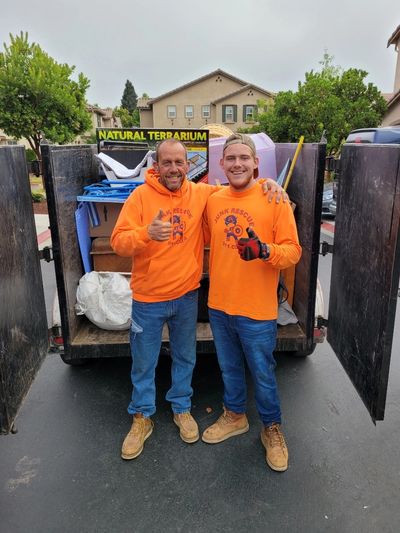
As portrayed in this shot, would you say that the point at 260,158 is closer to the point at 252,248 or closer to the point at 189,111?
the point at 252,248

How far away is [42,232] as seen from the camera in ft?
36.9

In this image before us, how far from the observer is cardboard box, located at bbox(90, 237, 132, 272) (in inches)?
141

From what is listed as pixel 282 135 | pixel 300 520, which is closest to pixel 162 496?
pixel 300 520

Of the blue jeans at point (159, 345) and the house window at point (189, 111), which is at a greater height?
the house window at point (189, 111)

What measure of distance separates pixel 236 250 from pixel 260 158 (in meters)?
1.72

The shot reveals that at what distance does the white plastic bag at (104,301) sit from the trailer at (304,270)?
0.24 ft

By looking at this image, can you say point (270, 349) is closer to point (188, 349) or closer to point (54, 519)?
point (188, 349)

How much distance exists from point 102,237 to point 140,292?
114 cm

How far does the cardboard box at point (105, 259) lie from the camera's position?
358 centimetres

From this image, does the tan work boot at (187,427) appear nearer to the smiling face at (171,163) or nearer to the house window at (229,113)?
the smiling face at (171,163)

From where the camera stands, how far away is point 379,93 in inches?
902

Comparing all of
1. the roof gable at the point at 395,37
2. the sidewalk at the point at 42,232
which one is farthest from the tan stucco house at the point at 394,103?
the sidewalk at the point at 42,232

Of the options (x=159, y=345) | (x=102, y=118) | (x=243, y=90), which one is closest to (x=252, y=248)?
(x=159, y=345)

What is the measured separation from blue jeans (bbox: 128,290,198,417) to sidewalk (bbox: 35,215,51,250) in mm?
6468
